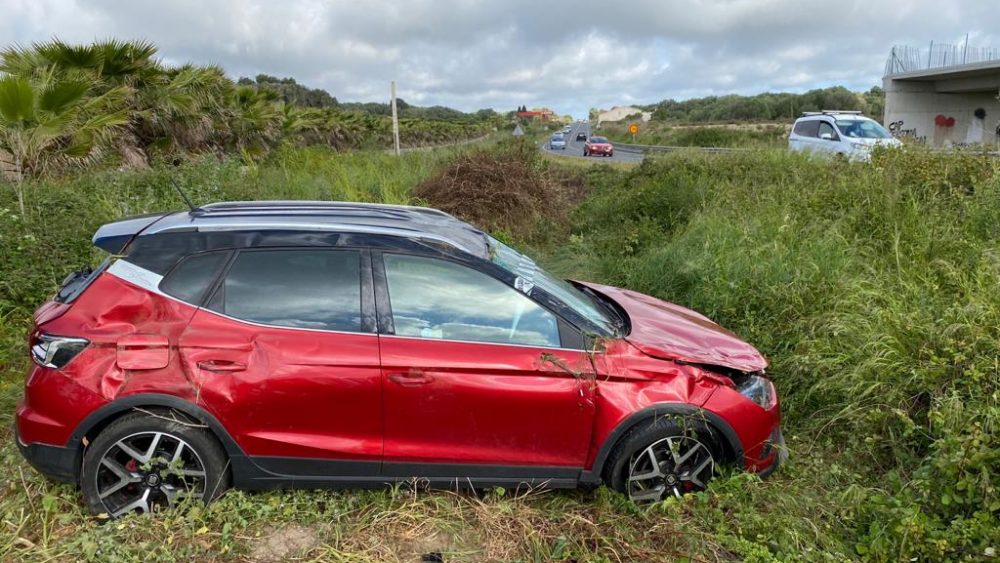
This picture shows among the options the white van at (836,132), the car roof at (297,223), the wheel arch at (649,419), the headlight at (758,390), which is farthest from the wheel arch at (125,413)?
the white van at (836,132)

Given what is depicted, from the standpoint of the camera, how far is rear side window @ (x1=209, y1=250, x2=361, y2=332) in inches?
119

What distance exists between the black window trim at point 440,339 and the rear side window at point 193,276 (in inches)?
30.0

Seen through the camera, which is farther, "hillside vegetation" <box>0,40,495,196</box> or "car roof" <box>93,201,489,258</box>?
"hillside vegetation" <box>0,40,495,196</box>

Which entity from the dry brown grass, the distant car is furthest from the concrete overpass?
the dry brown grass

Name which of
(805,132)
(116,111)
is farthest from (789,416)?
(805,132)

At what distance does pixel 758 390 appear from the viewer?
3469 millimetres

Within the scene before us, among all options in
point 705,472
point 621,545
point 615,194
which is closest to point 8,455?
point 621,545

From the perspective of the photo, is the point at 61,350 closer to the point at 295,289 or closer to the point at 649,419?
the point at 295,289

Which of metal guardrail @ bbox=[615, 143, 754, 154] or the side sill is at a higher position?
metal guardrail @ bbox=[615, 143, 754, 154]

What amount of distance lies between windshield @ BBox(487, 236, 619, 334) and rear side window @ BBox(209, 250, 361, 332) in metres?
0.80

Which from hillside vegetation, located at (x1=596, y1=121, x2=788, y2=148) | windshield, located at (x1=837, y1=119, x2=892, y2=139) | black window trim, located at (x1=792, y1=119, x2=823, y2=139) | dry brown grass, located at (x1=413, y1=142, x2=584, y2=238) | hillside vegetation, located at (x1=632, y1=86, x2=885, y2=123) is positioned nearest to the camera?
dry brown grass, located at (x1=413, y1=142, x2=584, y2=238)

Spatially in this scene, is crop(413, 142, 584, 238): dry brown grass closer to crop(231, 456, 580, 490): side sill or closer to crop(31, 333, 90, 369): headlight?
crop(231, 456, 580, 490): side sill

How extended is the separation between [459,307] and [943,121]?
40.7m

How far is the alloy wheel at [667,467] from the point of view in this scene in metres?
3.22
